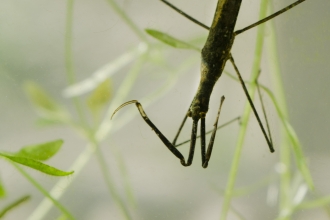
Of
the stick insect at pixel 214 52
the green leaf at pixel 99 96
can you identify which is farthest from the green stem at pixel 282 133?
the green leaf at pixel 99 96

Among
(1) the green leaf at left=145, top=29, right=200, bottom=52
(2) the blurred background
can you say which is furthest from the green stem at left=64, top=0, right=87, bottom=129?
(1) the green leaf at left=145, top=29, right=200, bottom=52

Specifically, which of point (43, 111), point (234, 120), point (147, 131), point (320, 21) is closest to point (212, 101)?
point (234, 120)

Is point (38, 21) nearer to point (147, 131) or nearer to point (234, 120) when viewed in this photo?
point (147, 131)

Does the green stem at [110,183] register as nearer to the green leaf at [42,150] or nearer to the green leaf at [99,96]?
the green leaf at [99,96]

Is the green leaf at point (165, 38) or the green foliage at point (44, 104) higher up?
the green foliage at point (44, 104)

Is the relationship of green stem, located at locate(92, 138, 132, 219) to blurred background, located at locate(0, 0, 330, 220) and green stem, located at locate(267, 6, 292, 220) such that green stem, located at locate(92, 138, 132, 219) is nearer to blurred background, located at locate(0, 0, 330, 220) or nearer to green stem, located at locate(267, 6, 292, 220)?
blurred background, located at locate(0, 0, 330, 220)
